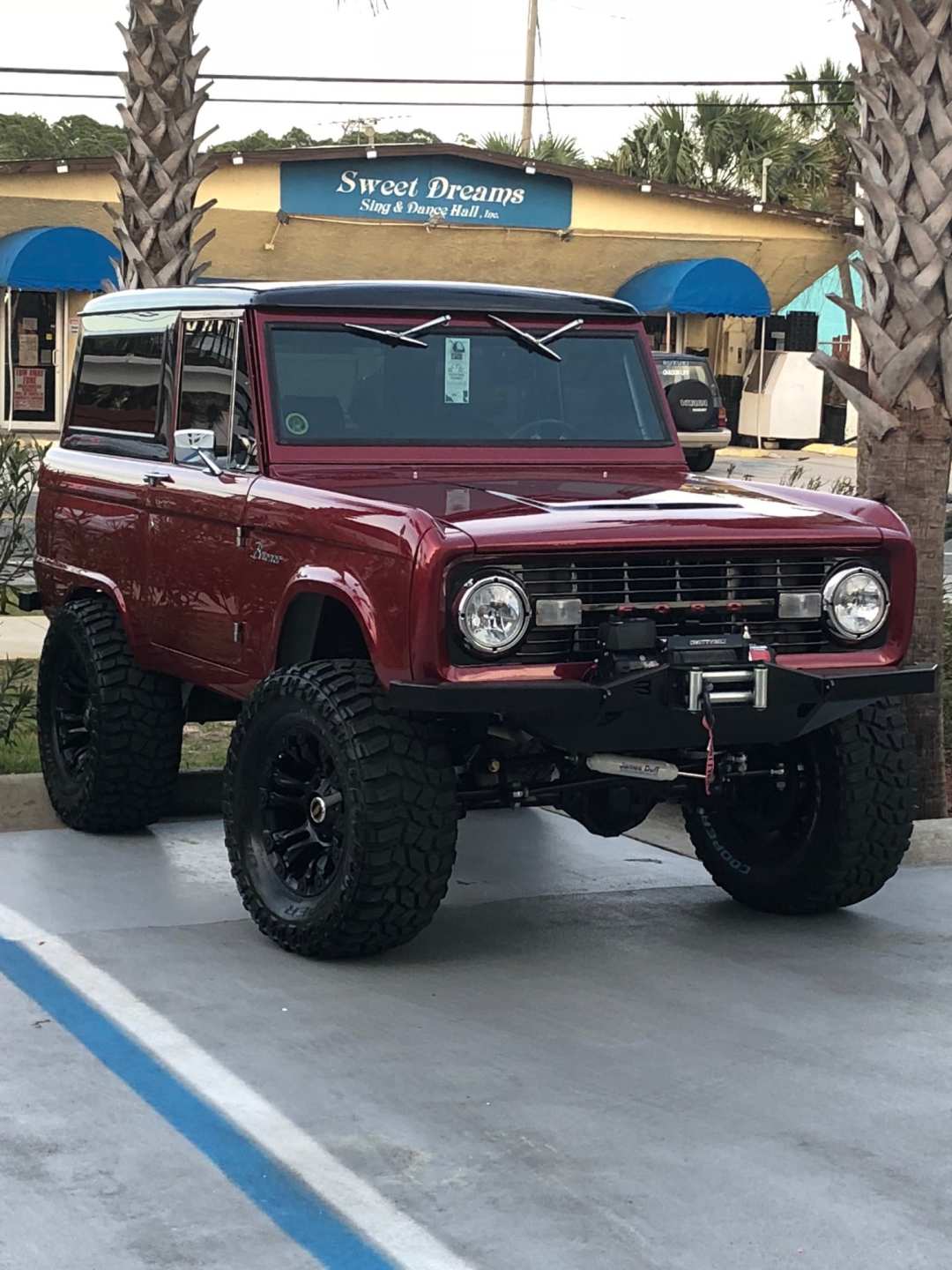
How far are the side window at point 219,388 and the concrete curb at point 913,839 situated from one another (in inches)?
96.1

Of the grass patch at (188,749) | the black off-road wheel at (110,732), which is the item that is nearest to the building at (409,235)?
the grass patch at (188,749)

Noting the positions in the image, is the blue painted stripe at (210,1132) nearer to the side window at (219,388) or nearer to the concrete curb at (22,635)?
the side window at (219,388)

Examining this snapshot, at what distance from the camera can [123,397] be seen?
8500 mm

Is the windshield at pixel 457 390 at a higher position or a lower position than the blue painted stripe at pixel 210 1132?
higher

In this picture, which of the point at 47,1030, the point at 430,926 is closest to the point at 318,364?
the point at 430,926

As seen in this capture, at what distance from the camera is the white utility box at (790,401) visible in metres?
40.3

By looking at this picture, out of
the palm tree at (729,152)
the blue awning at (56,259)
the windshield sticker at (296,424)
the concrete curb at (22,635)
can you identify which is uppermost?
the palm tree at (729,152)

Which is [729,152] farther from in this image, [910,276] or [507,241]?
[910,276]

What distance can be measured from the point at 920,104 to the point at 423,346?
249 cm

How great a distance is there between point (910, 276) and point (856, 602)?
2367 mm

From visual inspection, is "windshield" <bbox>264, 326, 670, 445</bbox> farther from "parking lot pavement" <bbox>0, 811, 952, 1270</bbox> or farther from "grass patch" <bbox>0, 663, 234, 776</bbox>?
"grass patch" <bbox>0, 663, 234, 776</bbox>

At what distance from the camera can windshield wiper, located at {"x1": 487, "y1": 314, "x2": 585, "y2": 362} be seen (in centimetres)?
768

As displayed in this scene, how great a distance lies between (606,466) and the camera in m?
7.70

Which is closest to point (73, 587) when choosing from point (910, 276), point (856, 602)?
point (856, 602)
